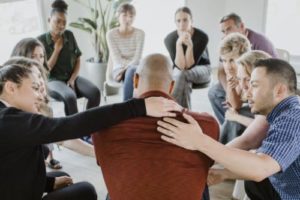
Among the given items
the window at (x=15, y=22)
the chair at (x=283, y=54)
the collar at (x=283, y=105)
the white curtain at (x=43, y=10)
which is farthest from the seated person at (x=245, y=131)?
the window at (x=15, y=22)

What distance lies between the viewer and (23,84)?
1436 mm

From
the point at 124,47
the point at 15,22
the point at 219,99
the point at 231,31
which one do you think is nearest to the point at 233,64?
the point at 219,99

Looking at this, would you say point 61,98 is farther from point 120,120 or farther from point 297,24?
point 297,24

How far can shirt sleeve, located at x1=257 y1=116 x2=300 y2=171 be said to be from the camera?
4.01ft

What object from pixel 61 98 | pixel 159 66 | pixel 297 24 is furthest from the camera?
pixel 297 24

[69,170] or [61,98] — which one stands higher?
[61,98]

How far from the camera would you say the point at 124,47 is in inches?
141

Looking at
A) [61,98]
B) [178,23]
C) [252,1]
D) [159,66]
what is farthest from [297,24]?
[159,66]

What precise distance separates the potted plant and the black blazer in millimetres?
2876

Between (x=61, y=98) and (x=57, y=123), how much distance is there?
1.77 m

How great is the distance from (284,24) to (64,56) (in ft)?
10.5

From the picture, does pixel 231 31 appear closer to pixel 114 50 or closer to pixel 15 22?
pixel 114 50

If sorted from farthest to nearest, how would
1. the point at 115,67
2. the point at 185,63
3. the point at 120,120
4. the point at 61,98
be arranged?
the point at 115,67
the point at 185,63
the point at 61,98
the point at 120,120

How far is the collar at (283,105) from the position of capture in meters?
1.39
